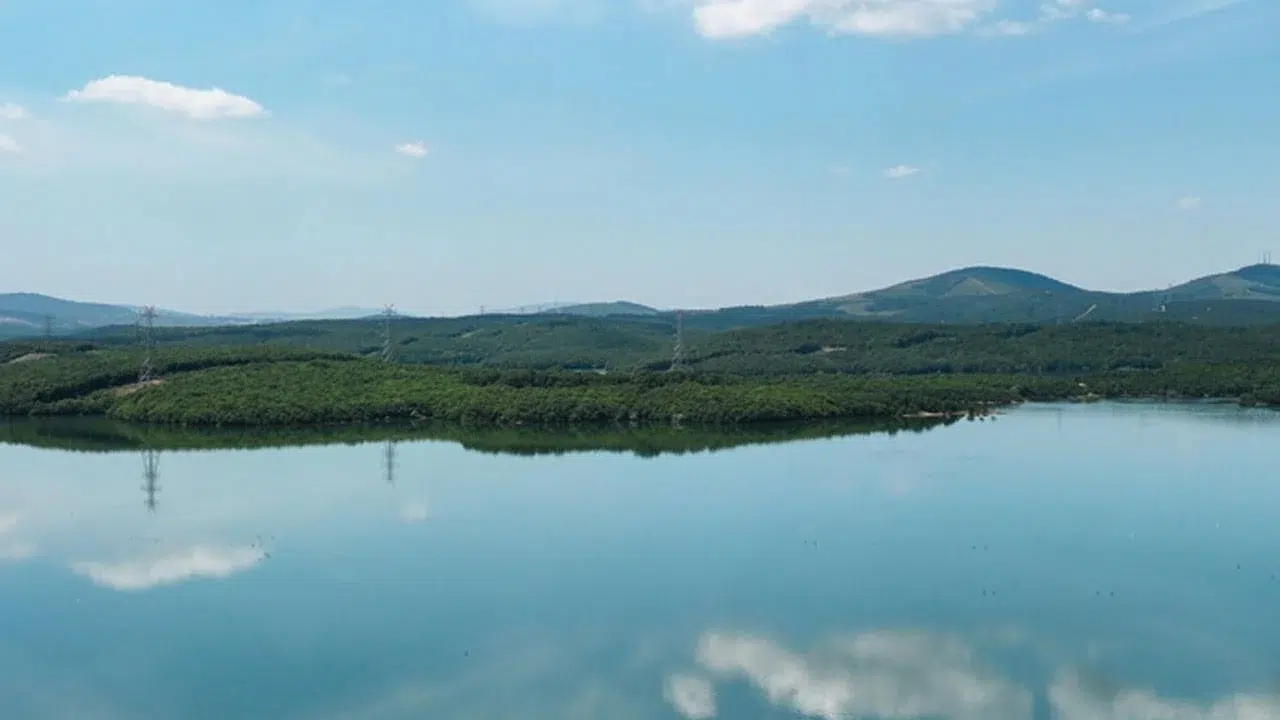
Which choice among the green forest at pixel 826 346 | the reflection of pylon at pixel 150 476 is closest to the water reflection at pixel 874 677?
the reflection of pylon at pixel 150 476

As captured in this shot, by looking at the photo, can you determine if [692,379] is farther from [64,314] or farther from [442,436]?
[64,314]

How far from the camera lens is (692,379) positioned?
36.0 meters

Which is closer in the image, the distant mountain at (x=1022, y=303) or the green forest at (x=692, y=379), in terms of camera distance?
the green forest at (x=692, y=379)

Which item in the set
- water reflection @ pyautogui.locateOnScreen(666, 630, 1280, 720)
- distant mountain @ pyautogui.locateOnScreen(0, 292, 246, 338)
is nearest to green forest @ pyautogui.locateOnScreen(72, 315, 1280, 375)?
water reflection @ pyautogui.locateOnScreen(666, 630, 1280, 720)

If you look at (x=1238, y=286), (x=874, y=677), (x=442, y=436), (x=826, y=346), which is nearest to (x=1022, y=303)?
(x=1238, y=286)

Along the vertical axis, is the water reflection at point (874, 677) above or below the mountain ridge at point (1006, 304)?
below

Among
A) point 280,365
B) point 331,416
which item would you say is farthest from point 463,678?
point 280,365

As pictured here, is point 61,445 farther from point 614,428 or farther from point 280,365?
point 614,428

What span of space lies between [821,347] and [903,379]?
11.7m

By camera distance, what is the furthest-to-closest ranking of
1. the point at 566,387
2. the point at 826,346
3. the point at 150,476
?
the point at 826,346 → the point at 566,387 → the point at 150,476

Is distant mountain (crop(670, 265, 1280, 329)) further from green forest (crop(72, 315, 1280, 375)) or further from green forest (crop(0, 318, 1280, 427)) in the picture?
green forest (crop(0, 318, 1280, 427))

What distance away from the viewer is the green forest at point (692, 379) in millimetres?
31734

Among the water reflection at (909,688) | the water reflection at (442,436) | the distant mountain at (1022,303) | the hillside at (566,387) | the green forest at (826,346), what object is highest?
the distant mountain at (1022,303)

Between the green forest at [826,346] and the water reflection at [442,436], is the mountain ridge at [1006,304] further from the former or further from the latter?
the water reflection at [442,436]
